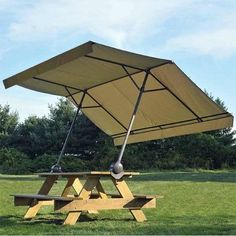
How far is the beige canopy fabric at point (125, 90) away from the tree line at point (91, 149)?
21.6 m

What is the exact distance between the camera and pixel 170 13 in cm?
1043

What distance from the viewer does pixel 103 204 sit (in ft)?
20.6

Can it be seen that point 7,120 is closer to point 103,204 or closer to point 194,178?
point 194,178

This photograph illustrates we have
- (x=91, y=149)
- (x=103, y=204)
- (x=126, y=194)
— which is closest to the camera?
(x=103, y=204)

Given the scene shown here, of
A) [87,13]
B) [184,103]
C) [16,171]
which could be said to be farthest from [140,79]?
[16,171]

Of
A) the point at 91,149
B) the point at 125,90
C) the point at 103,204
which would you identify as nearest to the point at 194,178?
the point at 125,90

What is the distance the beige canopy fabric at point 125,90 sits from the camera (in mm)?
6164

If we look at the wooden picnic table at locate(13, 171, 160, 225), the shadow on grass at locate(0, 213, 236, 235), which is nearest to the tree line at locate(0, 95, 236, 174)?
the wooden picnic table at locate(13, 171, 160, 225)

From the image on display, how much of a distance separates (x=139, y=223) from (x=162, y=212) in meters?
1.26

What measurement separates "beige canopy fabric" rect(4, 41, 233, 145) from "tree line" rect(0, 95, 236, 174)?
849 inches

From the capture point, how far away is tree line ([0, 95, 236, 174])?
31.2 meters

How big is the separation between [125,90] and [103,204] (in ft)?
7.35

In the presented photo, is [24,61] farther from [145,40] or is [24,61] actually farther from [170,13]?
[170,13]

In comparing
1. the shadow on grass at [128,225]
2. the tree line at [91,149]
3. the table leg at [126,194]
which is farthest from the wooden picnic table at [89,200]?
the tree line at [91,149]
